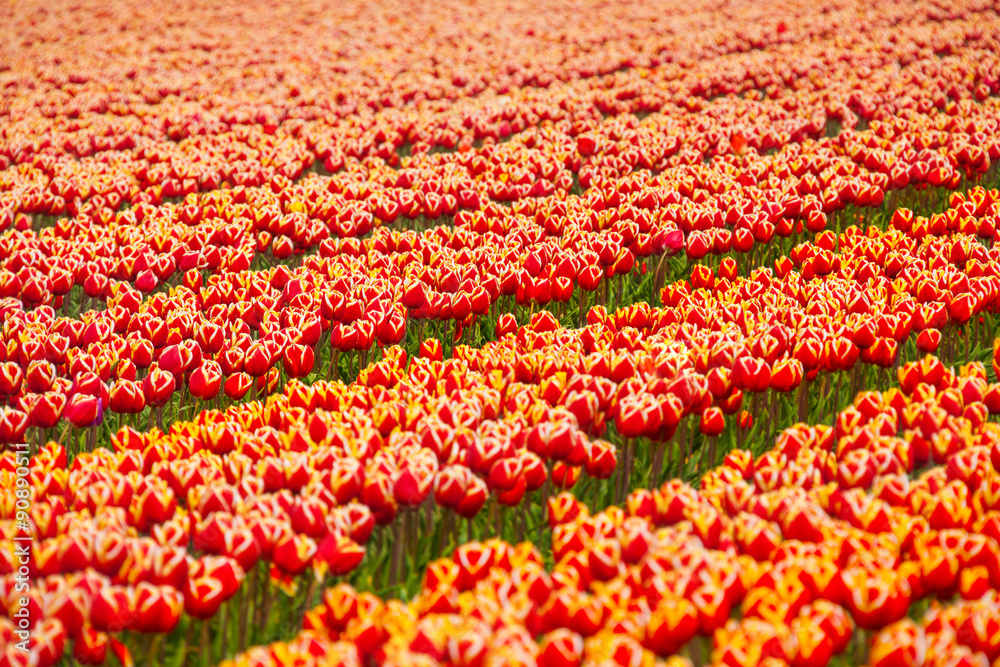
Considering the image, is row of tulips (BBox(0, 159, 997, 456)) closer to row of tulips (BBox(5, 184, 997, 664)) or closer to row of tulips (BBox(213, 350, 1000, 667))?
row of tulips (BBox(5, 184, 997, 664))

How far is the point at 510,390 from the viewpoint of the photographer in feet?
11.5

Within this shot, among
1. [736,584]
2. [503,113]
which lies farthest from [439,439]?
[503,113]

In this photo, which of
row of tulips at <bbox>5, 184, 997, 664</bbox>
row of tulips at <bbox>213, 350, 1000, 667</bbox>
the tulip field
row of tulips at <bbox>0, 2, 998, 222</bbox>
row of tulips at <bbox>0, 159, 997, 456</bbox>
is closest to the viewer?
row of tulips at <bbox>213, 350, 1000, 667</bbox>

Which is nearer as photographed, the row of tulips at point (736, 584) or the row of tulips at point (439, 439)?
the row of tulips at point (736, 584)

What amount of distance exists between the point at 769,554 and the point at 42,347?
3.32 metres

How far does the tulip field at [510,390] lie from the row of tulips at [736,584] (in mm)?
11

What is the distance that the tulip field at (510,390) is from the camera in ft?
7.50

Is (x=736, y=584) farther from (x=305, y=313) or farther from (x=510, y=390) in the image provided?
(x=305, y=313)

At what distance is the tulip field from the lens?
90.0 inches

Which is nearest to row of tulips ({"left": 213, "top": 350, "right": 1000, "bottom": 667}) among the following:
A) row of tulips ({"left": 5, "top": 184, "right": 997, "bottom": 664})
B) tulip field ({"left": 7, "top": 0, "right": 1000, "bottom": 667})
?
tulip field ({"left": 7, "top": 0, "right": 1000, "bottom": 667})

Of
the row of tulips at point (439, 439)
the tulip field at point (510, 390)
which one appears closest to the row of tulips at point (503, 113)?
the tulip field at point (510, 390)

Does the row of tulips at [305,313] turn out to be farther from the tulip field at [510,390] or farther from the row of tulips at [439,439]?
the row of tulips at [439,439]

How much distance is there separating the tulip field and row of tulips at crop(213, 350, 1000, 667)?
1 centimetres

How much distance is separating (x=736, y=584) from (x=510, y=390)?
1.42m
